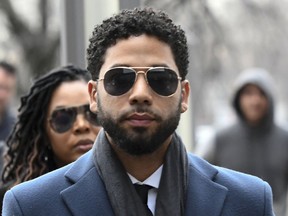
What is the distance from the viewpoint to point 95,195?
3.92 meters

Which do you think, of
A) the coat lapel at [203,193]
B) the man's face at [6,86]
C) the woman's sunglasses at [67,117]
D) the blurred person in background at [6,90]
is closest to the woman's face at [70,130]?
the woman's sunglasses at [67,117]

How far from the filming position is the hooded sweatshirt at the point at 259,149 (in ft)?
30.2

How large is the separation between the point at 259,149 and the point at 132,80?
5.47 meters

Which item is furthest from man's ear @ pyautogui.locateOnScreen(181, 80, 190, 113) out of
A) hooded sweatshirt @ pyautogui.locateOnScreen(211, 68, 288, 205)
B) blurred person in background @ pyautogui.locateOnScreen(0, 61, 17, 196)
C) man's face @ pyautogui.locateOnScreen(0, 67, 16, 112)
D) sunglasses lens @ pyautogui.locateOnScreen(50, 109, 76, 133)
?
man's face @ pyautogui.locateOnScreen(0, 67, 16, 112)

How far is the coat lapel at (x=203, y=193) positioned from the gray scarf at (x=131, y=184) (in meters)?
0.03

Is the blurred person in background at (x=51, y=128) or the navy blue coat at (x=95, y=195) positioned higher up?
the blurred person in background at (x=51, y=128)

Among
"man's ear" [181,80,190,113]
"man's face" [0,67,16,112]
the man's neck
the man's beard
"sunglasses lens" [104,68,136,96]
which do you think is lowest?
the man's neck

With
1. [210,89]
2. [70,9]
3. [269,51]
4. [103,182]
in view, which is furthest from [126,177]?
[210,89]

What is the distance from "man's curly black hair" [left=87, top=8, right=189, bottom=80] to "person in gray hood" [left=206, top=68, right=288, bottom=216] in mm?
5168

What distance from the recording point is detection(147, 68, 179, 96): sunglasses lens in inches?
155

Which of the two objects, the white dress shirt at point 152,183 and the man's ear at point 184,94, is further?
the man's ear at point 184,94

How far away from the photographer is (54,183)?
3.98 m

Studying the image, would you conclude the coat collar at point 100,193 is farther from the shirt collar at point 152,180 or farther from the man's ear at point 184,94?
the man's ear at point 184,94

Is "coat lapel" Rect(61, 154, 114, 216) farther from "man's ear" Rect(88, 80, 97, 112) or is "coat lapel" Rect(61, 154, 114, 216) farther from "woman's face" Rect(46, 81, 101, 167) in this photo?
"woman's face" Rect(46, 81, 101, 167)
